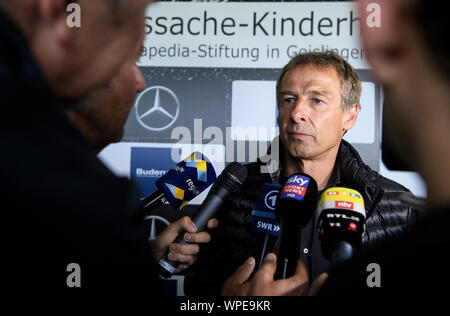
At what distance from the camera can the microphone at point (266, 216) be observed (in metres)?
1.26

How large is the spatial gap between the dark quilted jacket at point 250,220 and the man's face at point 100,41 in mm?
1158

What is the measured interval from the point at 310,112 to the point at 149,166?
0.84 metres

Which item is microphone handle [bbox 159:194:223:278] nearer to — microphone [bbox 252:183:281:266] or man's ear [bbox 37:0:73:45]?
microphone [bbox 252:183:281:266]

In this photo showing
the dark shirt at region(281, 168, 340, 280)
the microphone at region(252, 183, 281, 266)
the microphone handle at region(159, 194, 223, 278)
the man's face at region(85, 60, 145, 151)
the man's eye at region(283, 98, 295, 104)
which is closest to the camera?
the man's face at region(85, 60, 145, 151)

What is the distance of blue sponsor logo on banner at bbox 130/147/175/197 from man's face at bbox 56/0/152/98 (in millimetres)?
1499

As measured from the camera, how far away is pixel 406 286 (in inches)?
17.8

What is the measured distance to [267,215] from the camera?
51.4 inches

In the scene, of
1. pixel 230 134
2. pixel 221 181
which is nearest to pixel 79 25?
pixel 221 181

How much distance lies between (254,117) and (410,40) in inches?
65.8

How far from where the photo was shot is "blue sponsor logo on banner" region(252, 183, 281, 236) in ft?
4.16

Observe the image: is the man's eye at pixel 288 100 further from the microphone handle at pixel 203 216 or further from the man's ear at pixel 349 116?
the microphone handle at pixel 203 216

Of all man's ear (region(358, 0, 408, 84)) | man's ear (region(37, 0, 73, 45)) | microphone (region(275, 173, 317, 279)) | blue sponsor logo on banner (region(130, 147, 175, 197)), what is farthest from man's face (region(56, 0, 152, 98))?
blue sponsor logo on banner (region(130, 147, 175, 197))

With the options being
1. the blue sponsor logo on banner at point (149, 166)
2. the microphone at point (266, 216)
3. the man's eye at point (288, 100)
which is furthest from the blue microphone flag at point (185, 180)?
the blue sponsor logo on banner at point (149, 166)
